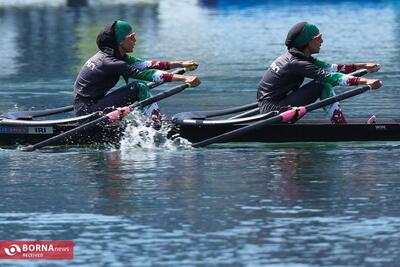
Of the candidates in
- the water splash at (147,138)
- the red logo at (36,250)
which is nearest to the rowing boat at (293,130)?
the water splash at (147,138)

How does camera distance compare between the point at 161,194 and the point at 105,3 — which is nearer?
the point at 161,194

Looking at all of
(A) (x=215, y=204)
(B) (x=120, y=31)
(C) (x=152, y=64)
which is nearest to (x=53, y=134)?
(B) (x=120, y=31)

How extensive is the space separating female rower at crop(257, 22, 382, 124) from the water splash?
1406 millimetres

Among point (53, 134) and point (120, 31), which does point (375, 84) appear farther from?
point (53, 134)

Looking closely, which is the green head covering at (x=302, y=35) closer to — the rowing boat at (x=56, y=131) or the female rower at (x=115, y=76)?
the female rower at (x=115, y=76)

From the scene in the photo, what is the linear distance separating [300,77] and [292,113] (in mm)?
1040

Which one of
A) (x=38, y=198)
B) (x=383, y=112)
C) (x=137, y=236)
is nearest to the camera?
(x=137, y=236)

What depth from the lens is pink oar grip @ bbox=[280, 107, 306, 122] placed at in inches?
836

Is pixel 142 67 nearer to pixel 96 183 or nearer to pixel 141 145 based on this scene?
pixel 141 145

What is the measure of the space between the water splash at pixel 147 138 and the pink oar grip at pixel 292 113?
155 centimetres

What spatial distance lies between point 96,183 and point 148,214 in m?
2.31

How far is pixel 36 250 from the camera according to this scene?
15.2 meters

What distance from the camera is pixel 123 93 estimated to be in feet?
73.5

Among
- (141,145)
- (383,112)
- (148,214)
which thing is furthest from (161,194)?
(383,112)
